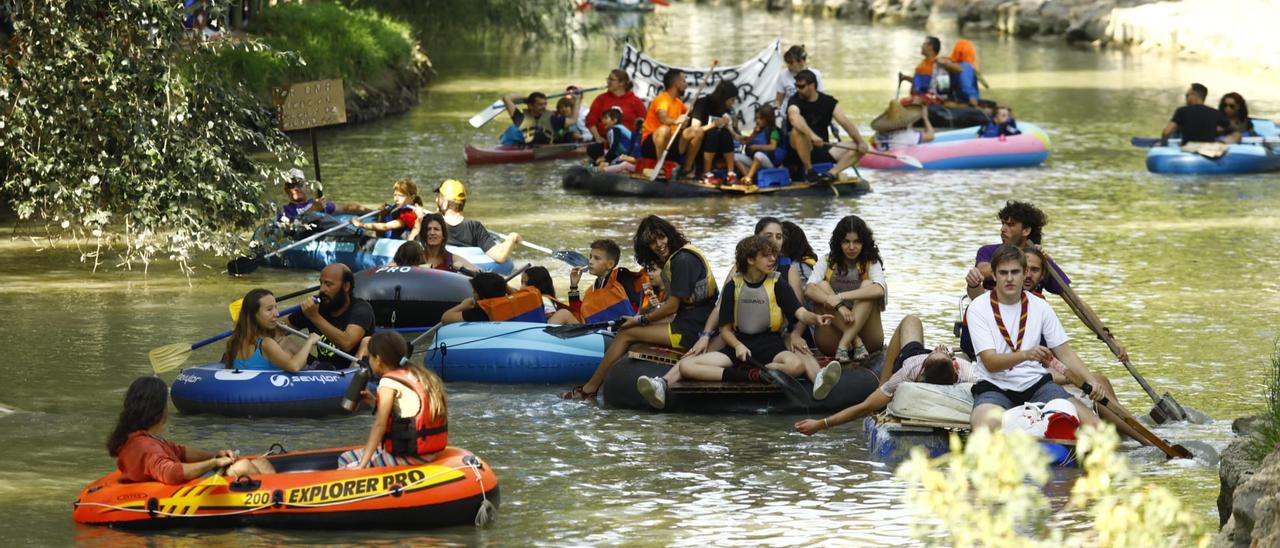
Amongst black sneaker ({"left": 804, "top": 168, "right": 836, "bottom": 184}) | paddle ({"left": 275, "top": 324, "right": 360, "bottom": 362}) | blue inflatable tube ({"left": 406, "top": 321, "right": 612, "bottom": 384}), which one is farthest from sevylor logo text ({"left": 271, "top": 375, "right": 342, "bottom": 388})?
black sneaker ({"left": 804, "top": 168, "right": 836, "bottom": 184})

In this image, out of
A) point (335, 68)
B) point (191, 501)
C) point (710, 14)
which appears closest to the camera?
point (191, 501)

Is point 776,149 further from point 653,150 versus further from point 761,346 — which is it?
point 761,346

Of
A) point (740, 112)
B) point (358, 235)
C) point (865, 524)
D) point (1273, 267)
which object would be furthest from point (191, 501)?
point (740, 112)

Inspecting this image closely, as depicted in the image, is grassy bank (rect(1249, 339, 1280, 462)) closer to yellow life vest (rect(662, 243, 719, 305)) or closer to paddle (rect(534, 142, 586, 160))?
yellow life vest (rect(662, 243, 719, 305))

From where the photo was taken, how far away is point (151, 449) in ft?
28.2

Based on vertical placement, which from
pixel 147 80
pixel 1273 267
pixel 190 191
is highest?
pixel 147 80

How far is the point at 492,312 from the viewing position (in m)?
12.5

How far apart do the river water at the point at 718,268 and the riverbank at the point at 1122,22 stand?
10095 millimetres

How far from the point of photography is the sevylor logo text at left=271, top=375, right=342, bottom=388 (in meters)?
10.8

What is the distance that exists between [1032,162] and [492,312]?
12.5 metres

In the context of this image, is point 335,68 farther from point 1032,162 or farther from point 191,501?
point 191,501

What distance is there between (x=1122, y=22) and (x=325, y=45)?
2399cm

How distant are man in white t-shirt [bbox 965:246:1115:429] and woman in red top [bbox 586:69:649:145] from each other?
13.1 metres

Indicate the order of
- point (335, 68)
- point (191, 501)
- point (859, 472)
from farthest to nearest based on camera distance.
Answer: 1. point (335, 68)
2. point (859, 472)
3. point (191, 501)
